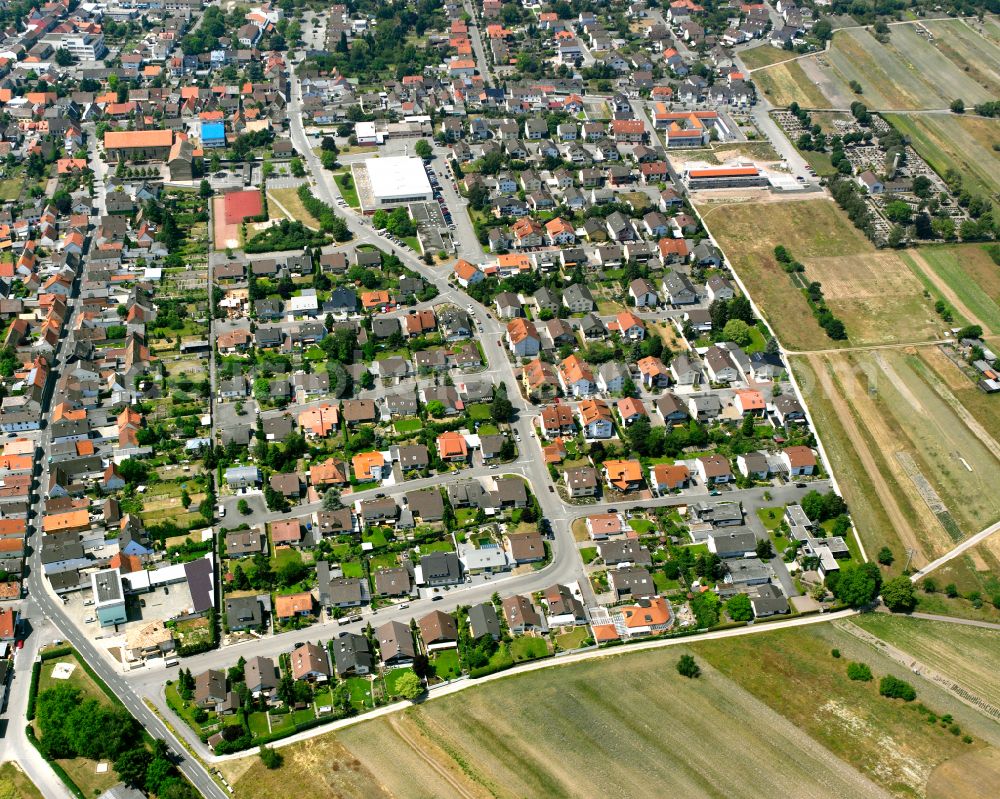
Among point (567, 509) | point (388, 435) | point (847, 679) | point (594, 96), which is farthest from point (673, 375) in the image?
point (594, 96)

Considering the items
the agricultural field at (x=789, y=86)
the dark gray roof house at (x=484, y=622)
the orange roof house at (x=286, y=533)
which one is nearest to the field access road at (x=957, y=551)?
the dark gray roof house at (x=484, y=622)

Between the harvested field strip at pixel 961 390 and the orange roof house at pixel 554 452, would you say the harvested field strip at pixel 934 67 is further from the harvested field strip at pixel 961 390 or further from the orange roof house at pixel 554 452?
the orange roof house at pixel 554 452

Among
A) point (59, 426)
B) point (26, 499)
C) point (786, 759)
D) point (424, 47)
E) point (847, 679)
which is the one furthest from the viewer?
point (424, 47)

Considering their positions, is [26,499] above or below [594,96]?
below

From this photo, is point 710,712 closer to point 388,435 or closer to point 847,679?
point 847,679

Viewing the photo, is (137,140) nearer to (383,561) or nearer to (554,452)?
(554,452)

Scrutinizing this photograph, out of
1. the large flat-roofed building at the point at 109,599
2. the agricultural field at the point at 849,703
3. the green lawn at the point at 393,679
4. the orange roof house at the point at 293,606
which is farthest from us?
the orange roof house at the point at 293,606
